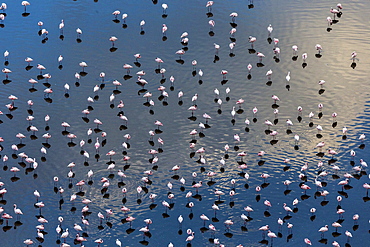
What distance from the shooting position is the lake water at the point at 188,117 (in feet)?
88.1

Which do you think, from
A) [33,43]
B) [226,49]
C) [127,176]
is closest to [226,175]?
[127,176]

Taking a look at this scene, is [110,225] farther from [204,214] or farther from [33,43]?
[33,43]

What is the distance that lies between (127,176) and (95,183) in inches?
53.0

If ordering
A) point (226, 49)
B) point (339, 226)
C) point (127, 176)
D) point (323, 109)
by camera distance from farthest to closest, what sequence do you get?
point (226, 49)
point (323, 109)
point (127, 176)
point (339, 226)

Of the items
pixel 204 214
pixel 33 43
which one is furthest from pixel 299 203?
pixel 33 43

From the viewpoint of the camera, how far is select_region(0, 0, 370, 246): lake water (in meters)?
26.9

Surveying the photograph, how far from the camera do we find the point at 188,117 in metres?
31.1

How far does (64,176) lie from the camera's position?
93.4ft

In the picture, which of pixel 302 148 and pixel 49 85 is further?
pixel 49 85

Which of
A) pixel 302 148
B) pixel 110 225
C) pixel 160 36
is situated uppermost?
pixel 160 36

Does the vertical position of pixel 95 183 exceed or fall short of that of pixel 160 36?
it falls short

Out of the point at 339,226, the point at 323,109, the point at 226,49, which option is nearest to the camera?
the point at 339,226

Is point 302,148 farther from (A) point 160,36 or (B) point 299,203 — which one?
(A) point 160,36

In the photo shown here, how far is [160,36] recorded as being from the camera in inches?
1380
